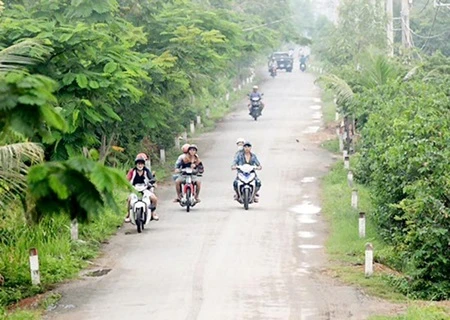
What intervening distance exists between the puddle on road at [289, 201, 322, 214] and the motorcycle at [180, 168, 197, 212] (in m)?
2.35

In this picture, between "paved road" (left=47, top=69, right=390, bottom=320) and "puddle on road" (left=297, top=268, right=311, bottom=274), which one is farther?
"puddle on road" (left=297, top=268, right=311, bottom=274)

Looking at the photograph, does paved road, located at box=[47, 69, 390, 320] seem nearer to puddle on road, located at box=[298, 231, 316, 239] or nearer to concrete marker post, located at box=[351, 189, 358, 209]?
puddle on road, located at box=[298, 231, 316, 239]

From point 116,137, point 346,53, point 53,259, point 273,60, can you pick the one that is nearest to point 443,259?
point 53,259

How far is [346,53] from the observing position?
4500 centimetres

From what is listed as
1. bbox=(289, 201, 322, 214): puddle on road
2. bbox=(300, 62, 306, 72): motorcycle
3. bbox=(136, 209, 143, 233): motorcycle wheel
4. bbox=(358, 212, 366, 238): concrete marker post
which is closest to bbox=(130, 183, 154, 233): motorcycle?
bbox=(136, 209, 143, 233): motorcycle wheel

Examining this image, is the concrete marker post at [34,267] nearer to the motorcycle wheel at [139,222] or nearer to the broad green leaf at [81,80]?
the broad green leaf at [81,80]

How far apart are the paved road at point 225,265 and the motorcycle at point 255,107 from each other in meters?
15.1

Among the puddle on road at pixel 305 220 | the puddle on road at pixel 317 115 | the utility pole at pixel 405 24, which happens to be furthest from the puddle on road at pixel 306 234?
the puddle on road at pixel 317 115

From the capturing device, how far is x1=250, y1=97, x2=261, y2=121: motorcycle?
44.6 m

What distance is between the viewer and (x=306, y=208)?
23469mm

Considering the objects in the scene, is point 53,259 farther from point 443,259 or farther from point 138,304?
point 443,259

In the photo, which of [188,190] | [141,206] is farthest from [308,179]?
[141,206]

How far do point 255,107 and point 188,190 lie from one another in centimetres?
2273

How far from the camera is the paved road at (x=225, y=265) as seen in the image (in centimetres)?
1391
